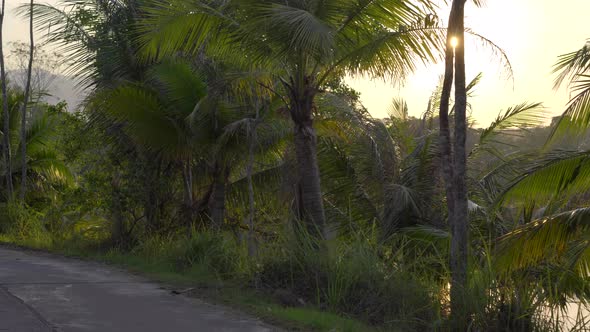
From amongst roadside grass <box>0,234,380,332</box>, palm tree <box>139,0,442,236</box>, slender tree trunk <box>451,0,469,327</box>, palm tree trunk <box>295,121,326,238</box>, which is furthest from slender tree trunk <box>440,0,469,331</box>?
palm tree trunk <box>295,121,326,238</box>

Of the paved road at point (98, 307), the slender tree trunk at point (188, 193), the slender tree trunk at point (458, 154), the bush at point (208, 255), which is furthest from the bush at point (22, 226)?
the slender tree trunk at point (458, 154)

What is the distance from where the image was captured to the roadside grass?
940 cm

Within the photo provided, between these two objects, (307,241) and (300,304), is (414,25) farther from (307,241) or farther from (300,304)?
(300,304)

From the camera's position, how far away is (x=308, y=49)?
12.5m

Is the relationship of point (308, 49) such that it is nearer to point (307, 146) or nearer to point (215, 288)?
point (307, 146)

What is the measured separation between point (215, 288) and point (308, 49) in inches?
143

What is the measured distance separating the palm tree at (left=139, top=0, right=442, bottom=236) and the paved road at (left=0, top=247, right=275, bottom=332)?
302 centimetres

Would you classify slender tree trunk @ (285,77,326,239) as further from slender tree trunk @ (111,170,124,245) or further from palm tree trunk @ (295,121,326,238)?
slender tree trunk @ (111,170,124,245)

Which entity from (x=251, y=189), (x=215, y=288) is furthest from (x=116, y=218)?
(x=215, y=288)

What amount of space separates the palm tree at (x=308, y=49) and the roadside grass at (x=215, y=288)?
69.2 inches

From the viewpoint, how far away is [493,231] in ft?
55.0

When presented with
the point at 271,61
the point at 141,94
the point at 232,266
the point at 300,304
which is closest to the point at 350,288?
the point at 300,304

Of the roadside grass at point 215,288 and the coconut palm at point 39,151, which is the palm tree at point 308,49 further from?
the coconut palm at point 39,151

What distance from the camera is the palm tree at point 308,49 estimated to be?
13.0 m
